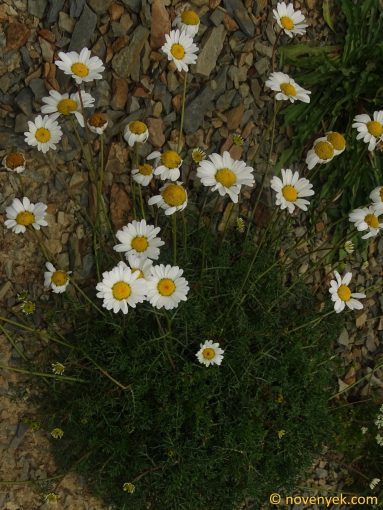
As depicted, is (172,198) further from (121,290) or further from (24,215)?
(24,215)

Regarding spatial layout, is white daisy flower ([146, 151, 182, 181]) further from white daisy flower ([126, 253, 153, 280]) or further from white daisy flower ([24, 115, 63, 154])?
white daisy flower ([24, 115, 63, 154])

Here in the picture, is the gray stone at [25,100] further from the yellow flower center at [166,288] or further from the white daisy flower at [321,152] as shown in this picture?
the white daisy flower at [321,152]

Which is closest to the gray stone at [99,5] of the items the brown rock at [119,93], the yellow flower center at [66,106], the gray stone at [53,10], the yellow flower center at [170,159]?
the gray stone at [53,10]

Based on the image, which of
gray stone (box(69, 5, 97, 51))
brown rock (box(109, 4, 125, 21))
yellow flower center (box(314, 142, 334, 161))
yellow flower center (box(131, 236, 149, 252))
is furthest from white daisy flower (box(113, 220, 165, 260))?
brown rock (box(109, 4, 125, 21))

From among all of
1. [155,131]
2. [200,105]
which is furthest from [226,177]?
[200,105]

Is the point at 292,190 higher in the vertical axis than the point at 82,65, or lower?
lower

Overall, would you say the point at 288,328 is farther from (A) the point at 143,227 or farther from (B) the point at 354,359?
(A) the point at 143,227
